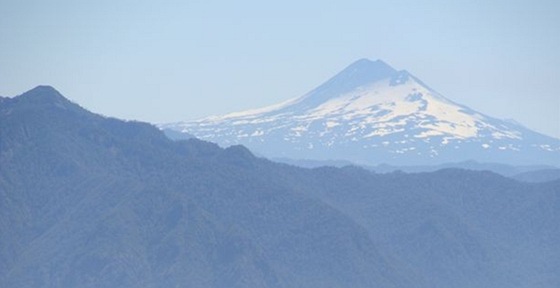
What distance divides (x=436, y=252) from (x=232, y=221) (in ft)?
72.2

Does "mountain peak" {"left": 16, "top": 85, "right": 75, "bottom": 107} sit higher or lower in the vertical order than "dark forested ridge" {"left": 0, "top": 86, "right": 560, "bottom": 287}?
higher

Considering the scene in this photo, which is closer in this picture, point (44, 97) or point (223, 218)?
point (223, 218)

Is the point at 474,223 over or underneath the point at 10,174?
underneath

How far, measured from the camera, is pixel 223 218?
146m

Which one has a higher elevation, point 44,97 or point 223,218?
point 44,97

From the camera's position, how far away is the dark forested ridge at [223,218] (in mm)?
132125

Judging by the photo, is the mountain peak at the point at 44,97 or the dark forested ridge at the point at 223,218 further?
the mountain peak at the point at 44,97

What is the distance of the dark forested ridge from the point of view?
13212cm

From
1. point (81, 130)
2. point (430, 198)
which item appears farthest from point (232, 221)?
point (430, 198)

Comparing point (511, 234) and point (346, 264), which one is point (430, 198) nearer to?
point (511, 234)

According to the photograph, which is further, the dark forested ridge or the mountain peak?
the mountain peak

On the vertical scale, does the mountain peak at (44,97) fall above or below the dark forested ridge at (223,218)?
above

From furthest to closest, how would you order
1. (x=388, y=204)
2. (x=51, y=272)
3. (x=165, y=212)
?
(x=388, y=204) → (x=165, y=212) → (x=51, y=272)

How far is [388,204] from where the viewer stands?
166 meters
